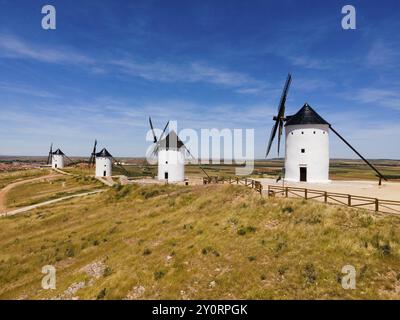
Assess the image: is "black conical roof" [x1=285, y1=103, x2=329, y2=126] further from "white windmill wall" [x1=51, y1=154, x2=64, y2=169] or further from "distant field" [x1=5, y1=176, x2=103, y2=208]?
"white windmill wall" [x1=51, y1=154, x2=64, y2=169]

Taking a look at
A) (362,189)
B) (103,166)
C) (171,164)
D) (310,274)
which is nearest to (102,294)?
(310,274)

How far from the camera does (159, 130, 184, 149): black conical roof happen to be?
43938 mm

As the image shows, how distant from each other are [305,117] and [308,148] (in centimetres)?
367

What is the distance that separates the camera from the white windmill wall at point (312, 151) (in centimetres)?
3055

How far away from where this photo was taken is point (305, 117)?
31266 millimetres

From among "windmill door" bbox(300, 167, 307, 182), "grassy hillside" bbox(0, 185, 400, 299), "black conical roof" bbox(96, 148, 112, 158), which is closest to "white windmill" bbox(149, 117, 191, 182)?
"grassy hillside" bbox(0, 185, 400, 299)

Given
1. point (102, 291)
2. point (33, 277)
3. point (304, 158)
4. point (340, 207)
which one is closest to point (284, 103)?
point (304, 158)

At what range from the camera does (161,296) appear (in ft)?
41.3

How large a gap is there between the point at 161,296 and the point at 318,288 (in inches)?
274

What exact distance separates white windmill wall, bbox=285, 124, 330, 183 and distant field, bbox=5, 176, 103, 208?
39040 millimetres

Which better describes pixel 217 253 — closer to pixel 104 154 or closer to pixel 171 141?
pixel 171 141

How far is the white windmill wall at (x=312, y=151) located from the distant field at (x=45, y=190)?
39040 millimetres

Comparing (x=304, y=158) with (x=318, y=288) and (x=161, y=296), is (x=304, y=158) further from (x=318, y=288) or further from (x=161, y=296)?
(x=161, y=296)
